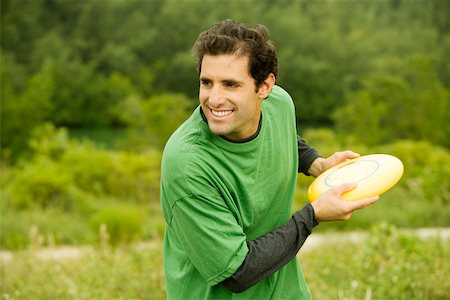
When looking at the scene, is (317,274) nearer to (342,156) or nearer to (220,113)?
(342,156)

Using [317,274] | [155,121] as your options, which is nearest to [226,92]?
[317,274]

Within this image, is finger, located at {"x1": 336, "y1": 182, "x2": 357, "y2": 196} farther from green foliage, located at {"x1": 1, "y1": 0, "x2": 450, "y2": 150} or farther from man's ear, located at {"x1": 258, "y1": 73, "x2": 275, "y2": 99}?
green foliage, located at {"x1": 1, "y1": 0, "x2": 450, "y2": 150}

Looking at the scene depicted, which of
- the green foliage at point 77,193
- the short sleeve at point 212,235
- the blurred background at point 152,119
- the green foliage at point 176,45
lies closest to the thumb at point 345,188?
the short sleeve at point 212,235

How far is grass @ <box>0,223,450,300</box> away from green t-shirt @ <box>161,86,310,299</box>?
6.00 feet

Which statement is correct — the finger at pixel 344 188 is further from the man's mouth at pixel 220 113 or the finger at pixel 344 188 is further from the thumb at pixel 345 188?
the man's mouth at pixel 220 113

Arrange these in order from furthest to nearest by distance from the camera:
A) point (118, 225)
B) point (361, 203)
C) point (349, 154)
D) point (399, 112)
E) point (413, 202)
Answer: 1. point (399, 112)
2. point (413, 202)
3. point (118, 225)
4. point (349, 154)
5. point (361, 203)

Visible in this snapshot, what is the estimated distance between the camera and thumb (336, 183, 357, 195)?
2.90 metres

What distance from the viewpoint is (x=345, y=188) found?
2916mm

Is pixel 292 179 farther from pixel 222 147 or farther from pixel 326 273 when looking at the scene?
pixel 326 273

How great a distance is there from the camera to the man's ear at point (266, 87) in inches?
Result: 116

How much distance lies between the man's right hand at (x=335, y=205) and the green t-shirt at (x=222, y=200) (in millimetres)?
215

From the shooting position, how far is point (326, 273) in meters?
6.35

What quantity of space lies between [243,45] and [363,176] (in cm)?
69

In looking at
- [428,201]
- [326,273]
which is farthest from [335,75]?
[326,273]
